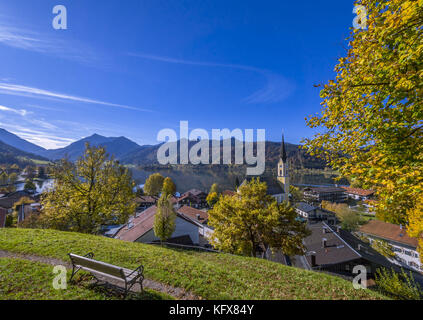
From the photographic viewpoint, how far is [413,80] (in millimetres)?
3840

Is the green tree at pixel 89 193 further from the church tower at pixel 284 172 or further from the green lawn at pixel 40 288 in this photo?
the church tower at pixel 284 172

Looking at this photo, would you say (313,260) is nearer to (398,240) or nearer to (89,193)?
(398,240)

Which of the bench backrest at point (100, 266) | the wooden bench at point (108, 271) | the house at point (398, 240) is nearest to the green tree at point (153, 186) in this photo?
the house at point (398, 240)

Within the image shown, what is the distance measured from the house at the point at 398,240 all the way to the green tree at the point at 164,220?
37.1 metres

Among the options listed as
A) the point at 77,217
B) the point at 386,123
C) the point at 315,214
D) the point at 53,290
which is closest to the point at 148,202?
the point at 77,217

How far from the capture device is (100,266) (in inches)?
181

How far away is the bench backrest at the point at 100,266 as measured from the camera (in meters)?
4.33

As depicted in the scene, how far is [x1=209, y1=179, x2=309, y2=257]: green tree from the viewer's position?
11.9 m

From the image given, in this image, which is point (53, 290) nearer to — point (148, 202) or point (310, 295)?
point (310, 295)

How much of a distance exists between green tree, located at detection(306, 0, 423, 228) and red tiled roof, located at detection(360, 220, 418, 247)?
3727cm
